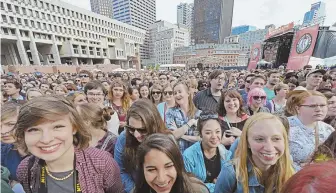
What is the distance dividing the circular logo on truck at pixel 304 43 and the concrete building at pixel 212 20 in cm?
10908

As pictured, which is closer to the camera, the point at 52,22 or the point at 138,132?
the point at 138,132

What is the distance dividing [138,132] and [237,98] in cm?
200

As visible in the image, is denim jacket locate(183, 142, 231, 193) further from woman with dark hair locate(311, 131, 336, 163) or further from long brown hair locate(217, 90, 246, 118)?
long brown hair locate(217, 90, 246, 118)

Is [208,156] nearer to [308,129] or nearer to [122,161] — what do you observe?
[122,161]

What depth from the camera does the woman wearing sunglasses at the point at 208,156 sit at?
2186 millimetres

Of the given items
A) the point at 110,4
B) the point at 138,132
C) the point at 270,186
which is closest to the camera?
the point at 270,186

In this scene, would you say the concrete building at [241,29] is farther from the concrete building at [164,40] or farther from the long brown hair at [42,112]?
the long brown hair at [42,112]

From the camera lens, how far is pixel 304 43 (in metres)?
16.1

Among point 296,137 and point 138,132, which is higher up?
point 138,132

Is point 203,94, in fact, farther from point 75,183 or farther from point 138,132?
point 75,183

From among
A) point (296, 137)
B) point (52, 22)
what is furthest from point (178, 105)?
point (52, 22)

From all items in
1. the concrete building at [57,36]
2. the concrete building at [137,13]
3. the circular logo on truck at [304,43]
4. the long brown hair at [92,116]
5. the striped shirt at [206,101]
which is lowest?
the striped shirt at [206,101]

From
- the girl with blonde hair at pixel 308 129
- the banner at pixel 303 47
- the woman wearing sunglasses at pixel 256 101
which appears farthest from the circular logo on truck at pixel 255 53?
the girl with blonde hair at pixel 308 129

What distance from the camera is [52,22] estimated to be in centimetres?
4900
